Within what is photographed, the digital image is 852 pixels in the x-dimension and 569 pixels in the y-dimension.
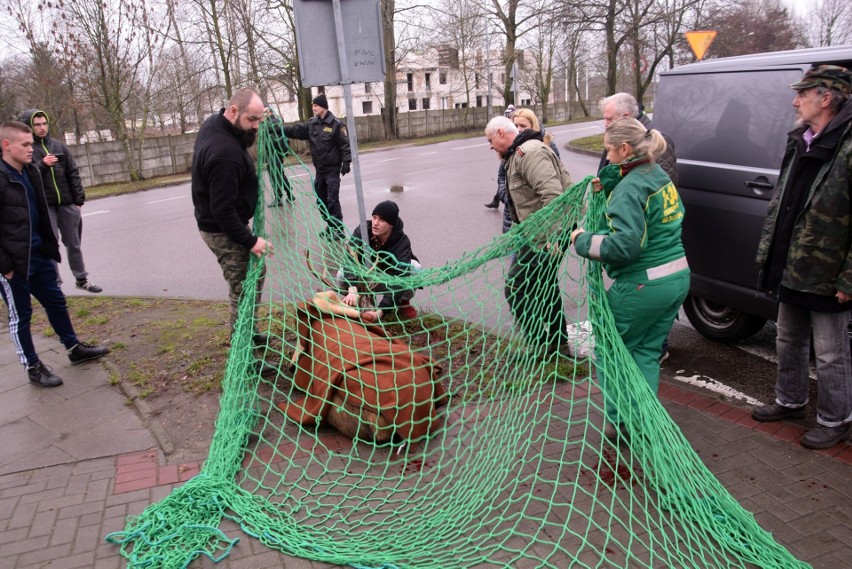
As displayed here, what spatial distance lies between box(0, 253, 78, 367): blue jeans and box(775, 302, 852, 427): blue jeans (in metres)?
4.90

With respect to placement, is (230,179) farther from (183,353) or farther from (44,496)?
(44,496)

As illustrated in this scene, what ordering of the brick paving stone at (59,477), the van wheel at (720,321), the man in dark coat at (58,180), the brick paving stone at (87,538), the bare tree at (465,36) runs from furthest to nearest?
1. the bare tree at (465,36)
2. the man in dark coat at (58,180)
3. the van wheel at (720,321)
4. the brick paving stone at (59,477)
5. the brick paving stone at (87,538)

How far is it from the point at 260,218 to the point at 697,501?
3176 mm

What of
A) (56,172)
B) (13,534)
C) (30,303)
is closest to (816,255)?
(13,534)

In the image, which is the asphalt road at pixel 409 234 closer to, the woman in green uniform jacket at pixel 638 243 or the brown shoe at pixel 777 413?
the brown shoe at pixel 777 413

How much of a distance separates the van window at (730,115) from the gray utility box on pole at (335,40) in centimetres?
221

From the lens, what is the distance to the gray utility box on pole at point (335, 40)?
439 cm

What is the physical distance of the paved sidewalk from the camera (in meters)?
2.75

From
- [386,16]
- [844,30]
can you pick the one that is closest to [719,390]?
[386,16]

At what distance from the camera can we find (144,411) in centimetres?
407

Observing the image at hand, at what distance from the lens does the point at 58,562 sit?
2727 mm

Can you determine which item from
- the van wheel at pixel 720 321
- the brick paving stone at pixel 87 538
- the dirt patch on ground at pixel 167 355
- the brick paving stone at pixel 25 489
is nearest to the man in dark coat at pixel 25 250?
the dirt patch on ground at pixel 167 355

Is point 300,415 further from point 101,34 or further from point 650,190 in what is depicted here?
point 101,34

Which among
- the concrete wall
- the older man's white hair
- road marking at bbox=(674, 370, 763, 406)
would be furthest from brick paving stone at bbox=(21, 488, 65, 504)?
the concrete wall
